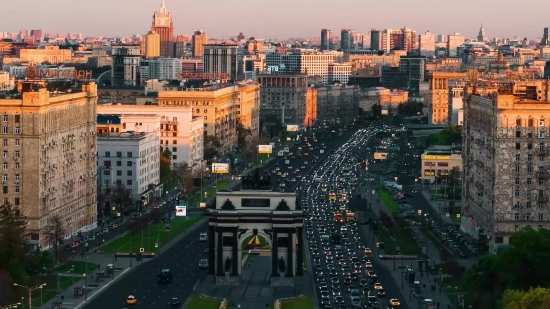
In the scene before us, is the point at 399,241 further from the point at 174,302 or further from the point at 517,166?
the point at 174,302

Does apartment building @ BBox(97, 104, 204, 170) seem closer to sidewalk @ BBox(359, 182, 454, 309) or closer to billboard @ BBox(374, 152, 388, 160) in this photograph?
billboard @ BBox(374, 152, 388, 160)

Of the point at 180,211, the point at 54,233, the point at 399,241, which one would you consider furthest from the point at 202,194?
the point at 54,233

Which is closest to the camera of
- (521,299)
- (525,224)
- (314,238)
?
(521,299)

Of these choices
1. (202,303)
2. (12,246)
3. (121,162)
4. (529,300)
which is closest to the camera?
(529,300)

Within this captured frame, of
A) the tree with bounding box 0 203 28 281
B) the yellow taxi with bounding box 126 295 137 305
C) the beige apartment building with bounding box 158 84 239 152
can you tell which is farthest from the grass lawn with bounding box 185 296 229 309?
the beige apartment building with bounding box 158 84 239 152

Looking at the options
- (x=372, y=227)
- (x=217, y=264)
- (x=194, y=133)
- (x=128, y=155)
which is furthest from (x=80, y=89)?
(x=194, y=133)

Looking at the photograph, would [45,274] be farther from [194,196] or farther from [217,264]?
[194,196]
